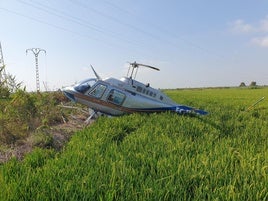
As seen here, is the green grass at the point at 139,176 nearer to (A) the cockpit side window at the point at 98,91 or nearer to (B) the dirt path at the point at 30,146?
(B) the dirt path at the point at 30,146

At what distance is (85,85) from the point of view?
13672mm

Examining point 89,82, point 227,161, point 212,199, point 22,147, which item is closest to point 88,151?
point 227,161

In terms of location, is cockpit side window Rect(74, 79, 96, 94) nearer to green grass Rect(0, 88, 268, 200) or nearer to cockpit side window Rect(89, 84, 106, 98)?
cockpit side window Rect(89, 84, 106, 98)

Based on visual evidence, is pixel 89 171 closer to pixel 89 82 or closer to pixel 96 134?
pixel 96 134

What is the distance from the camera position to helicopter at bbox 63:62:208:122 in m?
13.6

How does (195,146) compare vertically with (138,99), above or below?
below

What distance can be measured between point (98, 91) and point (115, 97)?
772 mm

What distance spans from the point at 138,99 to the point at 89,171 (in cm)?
996

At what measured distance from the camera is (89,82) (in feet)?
45.3

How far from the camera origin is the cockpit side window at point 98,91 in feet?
44.4

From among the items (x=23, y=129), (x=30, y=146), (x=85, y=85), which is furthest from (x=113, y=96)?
(x=30, y=146)

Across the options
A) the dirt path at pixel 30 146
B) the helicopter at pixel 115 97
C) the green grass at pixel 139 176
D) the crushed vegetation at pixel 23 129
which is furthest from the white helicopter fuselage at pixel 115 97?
the green grass at pixel 139 176

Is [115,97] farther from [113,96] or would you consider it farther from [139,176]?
[139,176]


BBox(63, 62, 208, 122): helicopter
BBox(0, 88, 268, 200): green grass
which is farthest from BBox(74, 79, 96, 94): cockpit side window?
BBox(0, 88, 268, 200): green grass
